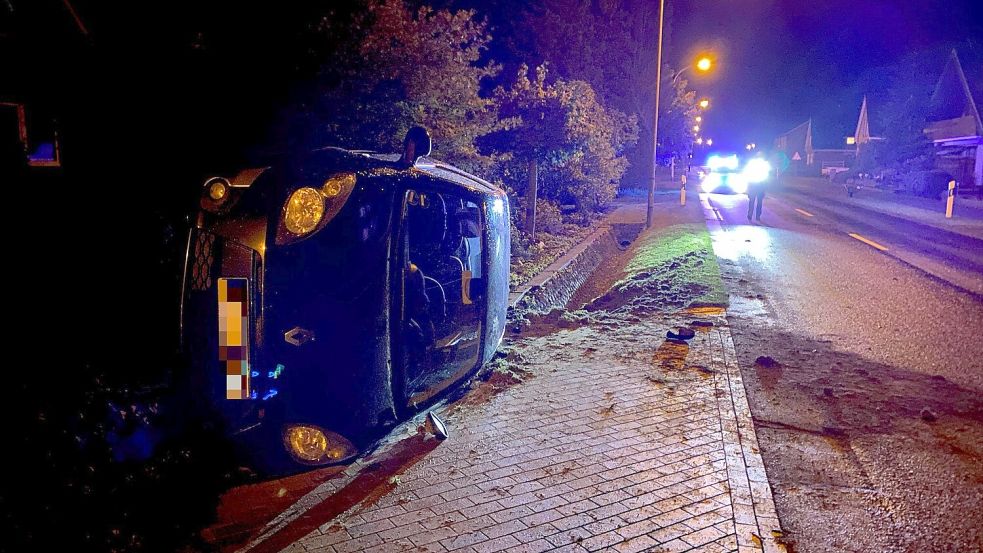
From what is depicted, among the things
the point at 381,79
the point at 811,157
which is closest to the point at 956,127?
the point at 811,157

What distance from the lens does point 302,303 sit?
3.60 m

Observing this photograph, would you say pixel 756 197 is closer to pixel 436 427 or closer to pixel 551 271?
pixel 551 271

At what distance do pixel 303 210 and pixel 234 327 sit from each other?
73cm

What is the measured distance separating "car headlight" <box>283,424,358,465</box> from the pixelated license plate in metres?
0.43

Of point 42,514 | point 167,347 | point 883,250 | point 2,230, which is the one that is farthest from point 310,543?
point 883,250

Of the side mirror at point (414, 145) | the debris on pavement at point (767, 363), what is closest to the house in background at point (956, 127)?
the debris on pavement at point (767, 363)

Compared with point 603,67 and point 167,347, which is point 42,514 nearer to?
point 167,347

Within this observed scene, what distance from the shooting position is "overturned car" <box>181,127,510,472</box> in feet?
11.4

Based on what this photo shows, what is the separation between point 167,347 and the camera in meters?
4.04

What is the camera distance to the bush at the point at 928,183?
1256 inches

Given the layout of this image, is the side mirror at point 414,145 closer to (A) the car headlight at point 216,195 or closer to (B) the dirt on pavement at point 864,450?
(A) the car headlight at point 216,195

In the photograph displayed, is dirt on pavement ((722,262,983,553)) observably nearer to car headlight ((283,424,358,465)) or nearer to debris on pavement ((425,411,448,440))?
debris on pavement ((425,411,448,440))

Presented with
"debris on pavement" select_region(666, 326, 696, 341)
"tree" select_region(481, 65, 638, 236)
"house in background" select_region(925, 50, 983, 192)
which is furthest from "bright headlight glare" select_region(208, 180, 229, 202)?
"house in background" select_region(925, 50, 983, 192)

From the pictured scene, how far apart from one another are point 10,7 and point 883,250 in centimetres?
1604
